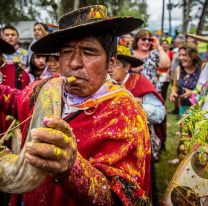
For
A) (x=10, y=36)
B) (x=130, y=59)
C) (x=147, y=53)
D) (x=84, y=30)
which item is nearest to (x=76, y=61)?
(x=84, y=30)

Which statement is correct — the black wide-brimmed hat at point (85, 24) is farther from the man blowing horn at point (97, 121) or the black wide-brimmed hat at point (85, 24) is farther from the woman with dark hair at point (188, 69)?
the woman with dark hair at point (188, 69)

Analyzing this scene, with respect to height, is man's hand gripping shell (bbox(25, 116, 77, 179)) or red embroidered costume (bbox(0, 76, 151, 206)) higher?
man's hand gripping shell (bbox(25, 116, 77, 179))

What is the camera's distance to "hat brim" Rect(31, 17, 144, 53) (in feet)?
5.34

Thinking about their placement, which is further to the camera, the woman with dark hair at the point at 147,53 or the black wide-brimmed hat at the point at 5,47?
the woman with dark hair at the point at 147,53

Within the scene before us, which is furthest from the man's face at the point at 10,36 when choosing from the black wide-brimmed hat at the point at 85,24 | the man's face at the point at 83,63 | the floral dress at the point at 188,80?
the man's face at the point at 83,63

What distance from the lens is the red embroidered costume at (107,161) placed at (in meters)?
1.36

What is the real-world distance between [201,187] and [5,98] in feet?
6.28

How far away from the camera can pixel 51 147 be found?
3.40ft

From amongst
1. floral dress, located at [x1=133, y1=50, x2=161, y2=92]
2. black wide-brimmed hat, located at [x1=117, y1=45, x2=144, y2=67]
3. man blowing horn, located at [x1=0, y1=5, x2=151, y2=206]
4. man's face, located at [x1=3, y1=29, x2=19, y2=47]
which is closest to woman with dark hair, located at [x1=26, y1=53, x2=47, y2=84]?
man's face, located at [x1=3, y1=29, x2=19, y2=47]

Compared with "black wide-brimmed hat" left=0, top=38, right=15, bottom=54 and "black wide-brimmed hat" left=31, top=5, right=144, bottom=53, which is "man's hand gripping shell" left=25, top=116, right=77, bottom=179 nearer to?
"black wide-brimmed hat" left=31, top=5, right=144, bottom=53

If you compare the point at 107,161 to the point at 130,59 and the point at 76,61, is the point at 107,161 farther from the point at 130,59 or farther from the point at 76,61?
the point at 130,59

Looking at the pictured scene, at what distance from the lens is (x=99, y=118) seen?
5.88 ft

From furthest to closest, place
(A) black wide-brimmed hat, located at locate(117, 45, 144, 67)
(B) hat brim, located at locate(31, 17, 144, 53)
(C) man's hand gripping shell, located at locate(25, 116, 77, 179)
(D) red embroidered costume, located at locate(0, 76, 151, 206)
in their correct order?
(A) black wide-brimmed hat, located at locate(117, 45, 144, 67) → (B) hat brim, located at locate(31, 17, 144, 53) → (D) red embroidered costume, located at locate(0, 76, 151, 206) → (C) man's hand gripping shell, located at locate(25, 116, 77, 179)

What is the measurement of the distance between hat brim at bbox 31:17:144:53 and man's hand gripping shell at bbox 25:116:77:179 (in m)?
0.77
